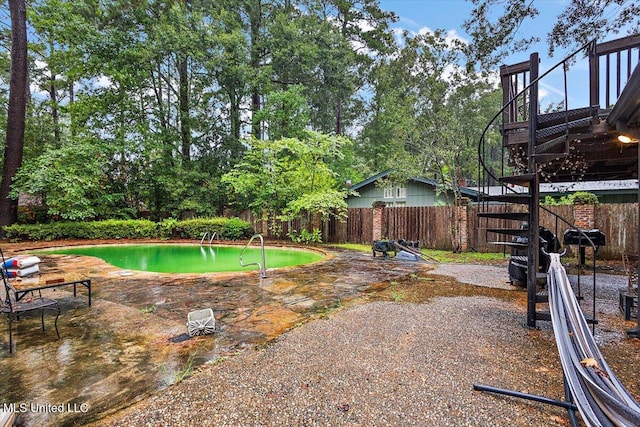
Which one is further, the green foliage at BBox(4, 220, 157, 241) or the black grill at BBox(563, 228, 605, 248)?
the green foliage at BBox(4, 220, 157, 241)

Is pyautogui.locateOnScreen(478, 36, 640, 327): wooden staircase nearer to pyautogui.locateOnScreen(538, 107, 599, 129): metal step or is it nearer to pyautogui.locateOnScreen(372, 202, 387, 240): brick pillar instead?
pyautogui.locateOnScreen(538, 107, 599, 129): metal step

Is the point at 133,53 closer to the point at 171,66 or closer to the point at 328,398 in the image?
the point at 171,66

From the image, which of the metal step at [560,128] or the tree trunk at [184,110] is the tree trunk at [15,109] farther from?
the metal step at [560,128]

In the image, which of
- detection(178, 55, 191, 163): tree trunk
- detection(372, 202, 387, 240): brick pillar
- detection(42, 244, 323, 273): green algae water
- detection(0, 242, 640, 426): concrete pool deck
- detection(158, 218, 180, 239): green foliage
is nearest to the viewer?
detection(0, 242, 640, 426): concrete pool deck

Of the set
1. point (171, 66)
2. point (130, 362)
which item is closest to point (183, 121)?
point (171, 66)

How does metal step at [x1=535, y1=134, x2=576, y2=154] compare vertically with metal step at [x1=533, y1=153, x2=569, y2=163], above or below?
above

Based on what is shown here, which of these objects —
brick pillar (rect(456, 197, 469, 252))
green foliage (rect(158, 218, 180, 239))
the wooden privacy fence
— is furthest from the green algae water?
brick pillar (rect(456, 197, 469, 252))

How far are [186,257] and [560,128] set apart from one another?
10303 millimetres

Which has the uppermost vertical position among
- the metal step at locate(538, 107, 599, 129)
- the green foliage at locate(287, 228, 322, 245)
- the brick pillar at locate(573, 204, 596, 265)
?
the metal step at locate(538, 107, 599, 129)

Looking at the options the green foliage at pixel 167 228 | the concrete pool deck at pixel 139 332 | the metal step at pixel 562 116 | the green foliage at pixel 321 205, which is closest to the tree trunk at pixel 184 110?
the green foliage at pixel 167 228

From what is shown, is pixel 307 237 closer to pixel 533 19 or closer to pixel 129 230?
pixel 129 230

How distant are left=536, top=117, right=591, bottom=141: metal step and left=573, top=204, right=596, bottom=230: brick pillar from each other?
572cm

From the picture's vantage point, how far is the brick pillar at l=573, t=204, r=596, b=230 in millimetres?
8219

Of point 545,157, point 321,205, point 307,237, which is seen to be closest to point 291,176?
point 321,205
